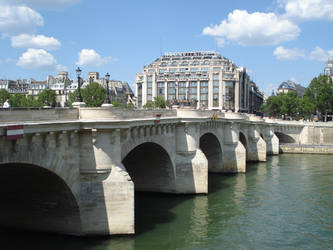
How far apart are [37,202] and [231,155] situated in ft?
108

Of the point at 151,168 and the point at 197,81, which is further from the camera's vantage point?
the point at 197,81

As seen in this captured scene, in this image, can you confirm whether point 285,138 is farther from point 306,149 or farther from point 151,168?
point 151,168

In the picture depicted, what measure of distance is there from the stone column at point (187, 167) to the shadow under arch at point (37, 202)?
15274 mm

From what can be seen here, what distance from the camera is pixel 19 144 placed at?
18.1 metres

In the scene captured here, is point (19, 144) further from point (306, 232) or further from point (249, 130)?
point (249, 130)

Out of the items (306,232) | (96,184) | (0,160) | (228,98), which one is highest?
(228,98)

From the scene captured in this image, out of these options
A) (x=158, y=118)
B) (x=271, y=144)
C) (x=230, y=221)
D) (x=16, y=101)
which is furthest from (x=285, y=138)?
(x=158, y=118)

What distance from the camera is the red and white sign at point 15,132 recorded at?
16.9 metres

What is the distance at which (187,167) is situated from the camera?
3775 cm

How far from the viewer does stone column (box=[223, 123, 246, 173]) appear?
173ft

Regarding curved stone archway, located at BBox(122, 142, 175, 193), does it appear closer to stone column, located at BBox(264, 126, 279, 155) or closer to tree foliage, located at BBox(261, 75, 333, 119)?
stone column, located at BBox(264, 126, 279, 155)

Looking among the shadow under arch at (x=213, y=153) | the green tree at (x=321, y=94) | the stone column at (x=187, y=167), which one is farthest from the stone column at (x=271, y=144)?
the green tree at (x=321, y=94)

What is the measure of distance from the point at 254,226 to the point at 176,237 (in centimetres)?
621

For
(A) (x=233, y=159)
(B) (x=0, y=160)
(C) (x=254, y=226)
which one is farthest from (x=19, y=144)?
(A) (x=233, y=159)
